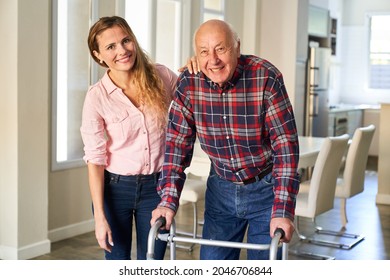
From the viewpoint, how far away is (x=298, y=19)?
7.10 meters

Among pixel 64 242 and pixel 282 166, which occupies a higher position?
pixel 282 166

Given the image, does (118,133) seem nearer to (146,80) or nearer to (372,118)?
(146,80)

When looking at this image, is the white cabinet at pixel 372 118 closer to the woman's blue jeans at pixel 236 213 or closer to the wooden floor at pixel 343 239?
the wooden floor at pixel 343 239

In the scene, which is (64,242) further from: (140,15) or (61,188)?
(140,15)

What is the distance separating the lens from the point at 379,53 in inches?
379

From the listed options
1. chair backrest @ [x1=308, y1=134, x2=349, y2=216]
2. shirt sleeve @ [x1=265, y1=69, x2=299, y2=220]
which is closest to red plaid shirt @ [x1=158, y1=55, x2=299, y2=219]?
shirt sleeve @ [x1=265, y1=69, x2=299, y2=220]

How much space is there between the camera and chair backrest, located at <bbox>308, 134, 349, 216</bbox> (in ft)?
12.8

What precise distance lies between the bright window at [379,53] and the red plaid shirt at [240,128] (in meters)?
8.09

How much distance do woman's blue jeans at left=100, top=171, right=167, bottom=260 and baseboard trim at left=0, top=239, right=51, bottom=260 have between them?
6.47ft

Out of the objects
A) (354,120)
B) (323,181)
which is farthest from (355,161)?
(354,120)

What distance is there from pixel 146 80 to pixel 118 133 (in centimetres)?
19

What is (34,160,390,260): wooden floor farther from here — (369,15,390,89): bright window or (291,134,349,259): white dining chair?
(369,15,390,89): bright window
